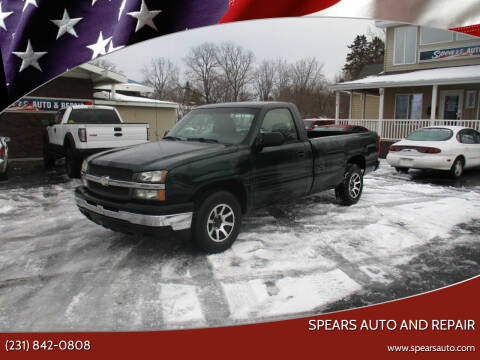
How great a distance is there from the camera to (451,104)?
18.1 metres

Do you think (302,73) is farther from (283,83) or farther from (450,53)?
(450,53)

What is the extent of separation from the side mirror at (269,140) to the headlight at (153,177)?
1.47 m

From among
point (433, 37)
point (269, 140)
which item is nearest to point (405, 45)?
point (433, 37)

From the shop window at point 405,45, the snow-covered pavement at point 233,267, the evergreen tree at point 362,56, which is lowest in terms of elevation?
the snow-covered pavement at point 233,267

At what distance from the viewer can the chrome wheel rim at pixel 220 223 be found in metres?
4.45

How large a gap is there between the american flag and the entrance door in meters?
18.4

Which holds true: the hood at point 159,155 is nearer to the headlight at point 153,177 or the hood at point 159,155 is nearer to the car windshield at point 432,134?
the headlight at point 153,177

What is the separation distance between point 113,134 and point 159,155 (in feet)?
18.8

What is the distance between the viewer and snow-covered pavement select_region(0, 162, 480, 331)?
10.8 feet

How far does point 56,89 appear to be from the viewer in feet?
51.3

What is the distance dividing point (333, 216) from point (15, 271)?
4618 mm

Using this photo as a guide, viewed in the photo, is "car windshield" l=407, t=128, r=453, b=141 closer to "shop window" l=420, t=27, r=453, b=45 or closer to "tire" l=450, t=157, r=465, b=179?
"tire" l=450, t=157, r=465, b=179

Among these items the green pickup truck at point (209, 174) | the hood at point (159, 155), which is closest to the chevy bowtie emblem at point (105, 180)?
the green pickup truck at point (209, 174)

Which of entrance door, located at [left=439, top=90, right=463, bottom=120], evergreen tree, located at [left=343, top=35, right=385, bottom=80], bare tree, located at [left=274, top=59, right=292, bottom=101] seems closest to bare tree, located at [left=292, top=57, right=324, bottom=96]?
bare tree, located at [left=274, top=59, right=292, bottom=101]
